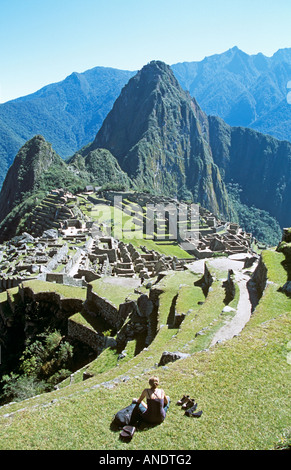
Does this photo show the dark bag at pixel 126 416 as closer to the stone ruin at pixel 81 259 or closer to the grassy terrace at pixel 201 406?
the grassy terrace at pixel 201 406

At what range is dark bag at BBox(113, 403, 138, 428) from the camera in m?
5.97

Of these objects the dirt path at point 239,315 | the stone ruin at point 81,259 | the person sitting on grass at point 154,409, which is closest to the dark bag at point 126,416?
the person sitting on grass at point 154,409

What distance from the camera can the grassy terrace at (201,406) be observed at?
5.62m

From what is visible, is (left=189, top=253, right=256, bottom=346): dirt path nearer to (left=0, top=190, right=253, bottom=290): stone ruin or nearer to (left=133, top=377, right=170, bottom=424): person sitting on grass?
(left=133, top=377, right=170, bottom=424): person sitting on grass

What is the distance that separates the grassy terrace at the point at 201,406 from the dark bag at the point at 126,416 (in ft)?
0.66

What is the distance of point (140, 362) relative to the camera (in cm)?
989

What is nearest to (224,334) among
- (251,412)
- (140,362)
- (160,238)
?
(140,362)

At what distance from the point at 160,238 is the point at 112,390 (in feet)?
193

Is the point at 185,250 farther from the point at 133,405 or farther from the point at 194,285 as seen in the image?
the point at 133,405

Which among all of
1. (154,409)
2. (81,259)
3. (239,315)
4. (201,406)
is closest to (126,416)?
(154,409)

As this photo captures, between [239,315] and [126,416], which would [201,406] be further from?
[239,315]

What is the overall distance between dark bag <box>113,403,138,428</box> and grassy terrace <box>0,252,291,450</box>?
0.66ft

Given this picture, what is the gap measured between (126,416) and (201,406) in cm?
143

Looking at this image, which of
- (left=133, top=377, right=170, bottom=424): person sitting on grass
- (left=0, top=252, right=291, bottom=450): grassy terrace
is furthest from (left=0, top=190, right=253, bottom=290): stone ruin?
(left=133, top=377, right=170, bottom=424): person sitting on grass
